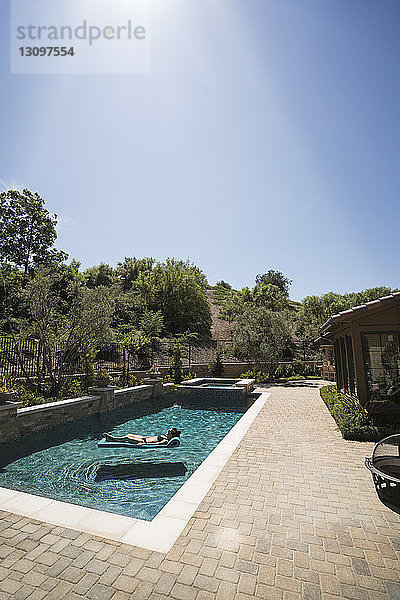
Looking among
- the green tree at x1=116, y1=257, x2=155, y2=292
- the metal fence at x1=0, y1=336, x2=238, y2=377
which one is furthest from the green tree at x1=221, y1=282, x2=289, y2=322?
the metal fence at x1=0, y1=336, x2=238, y2=377

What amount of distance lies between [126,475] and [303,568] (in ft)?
14.3

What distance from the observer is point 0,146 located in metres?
10.2

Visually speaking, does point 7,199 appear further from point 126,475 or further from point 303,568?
point 303,568

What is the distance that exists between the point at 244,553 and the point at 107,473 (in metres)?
4.20

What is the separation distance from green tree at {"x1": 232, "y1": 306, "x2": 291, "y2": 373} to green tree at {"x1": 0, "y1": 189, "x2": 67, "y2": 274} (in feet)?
65.0

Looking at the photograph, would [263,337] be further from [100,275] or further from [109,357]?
[100,275]

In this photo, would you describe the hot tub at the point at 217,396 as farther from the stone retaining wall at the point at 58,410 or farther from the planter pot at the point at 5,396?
the planter pot at the point at 5,396

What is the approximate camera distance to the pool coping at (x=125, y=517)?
3220mm

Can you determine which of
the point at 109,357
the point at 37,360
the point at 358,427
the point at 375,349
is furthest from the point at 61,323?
the point at 375,349

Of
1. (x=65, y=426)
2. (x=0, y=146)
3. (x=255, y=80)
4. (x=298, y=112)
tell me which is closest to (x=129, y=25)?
(x=255, y=80)

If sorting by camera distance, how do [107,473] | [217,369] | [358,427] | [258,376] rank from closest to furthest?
[107,473]
[358,427]
[258,376]
[217,369]

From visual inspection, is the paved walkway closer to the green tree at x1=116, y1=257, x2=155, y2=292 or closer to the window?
the window

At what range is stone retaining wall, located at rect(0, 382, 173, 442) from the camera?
8.27 meters

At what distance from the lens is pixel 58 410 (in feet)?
32.2
